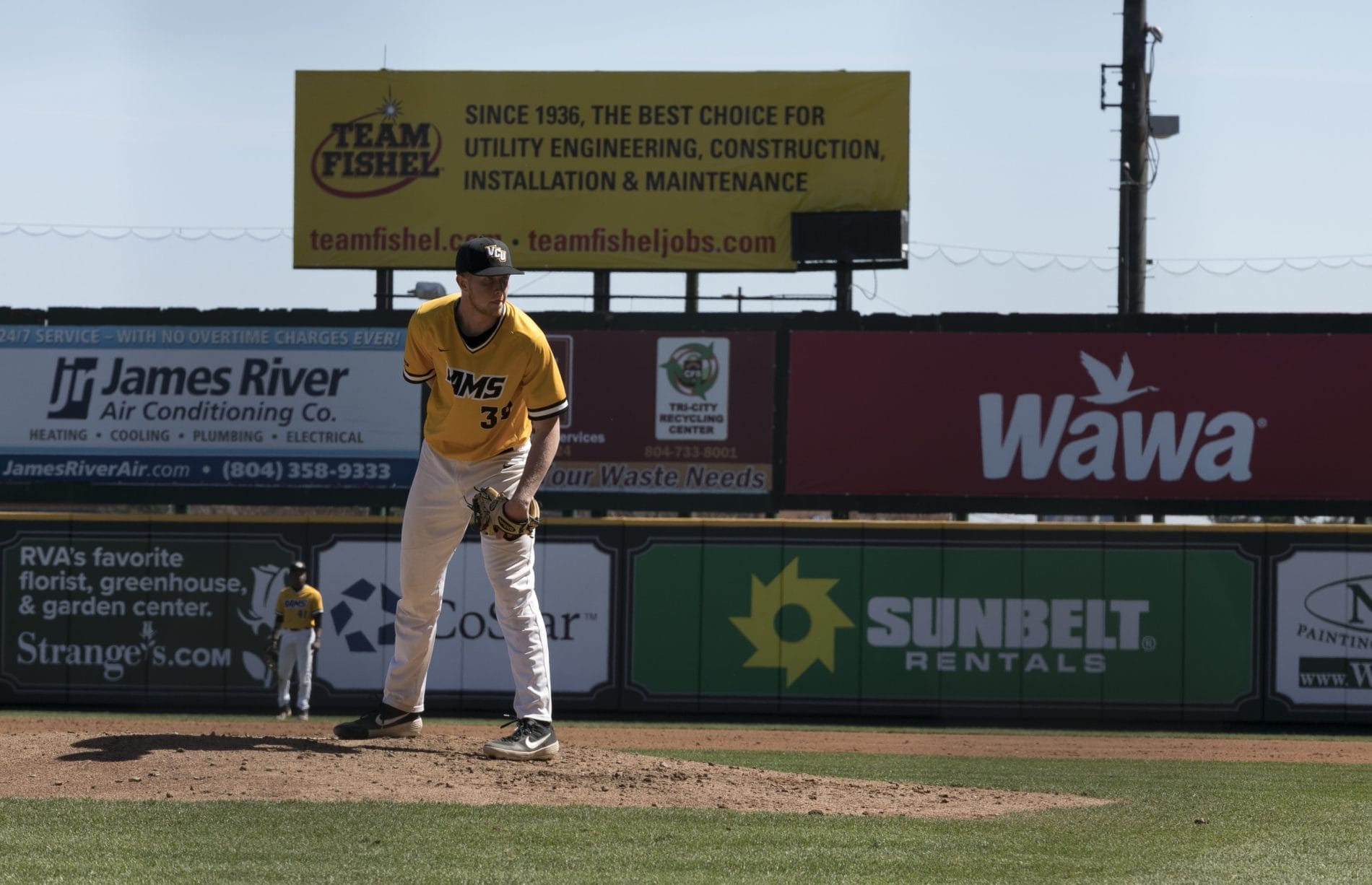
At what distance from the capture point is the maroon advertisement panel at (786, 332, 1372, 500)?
1856 centimetres

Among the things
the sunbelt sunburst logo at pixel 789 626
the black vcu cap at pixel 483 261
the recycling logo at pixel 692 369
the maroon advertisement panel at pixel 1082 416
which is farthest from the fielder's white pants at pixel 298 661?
the black vcu cap at pixel 483 261

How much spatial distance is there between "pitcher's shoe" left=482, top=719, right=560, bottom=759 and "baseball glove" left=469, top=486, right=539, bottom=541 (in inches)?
38.1

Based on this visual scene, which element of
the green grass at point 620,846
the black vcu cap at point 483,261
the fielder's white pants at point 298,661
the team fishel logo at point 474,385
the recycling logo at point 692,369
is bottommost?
the fielder's white pants at point 298,661

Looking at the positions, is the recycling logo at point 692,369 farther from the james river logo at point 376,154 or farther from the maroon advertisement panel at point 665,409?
the james river logo at point 376,154

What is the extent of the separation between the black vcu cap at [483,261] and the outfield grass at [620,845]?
7.11 ft

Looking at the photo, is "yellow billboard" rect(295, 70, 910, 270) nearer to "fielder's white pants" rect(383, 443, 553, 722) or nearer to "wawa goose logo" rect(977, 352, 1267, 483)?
"wawa goose logo" rect(977, 352, 1267, 483)

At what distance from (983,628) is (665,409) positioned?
4.47 meters

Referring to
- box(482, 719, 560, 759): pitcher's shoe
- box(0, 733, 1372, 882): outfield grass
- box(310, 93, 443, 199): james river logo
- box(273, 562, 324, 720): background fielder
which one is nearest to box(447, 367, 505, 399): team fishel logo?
box(482, 719, 560, 759): pitcher's shoe

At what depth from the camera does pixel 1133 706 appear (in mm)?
18016

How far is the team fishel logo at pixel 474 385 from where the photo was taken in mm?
6738

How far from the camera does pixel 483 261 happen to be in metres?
6.59

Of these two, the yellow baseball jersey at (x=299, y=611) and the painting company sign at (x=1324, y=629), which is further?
the painting company sign at (x=1324, y=629)

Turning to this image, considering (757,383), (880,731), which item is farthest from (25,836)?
(757,383)

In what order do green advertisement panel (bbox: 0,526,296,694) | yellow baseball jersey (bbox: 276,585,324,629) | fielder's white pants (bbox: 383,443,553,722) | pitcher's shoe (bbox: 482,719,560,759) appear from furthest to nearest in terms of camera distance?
green advertisement panel (bbox: 0,526,296,694), yellow baseball jersey (bbox: 276,585,324,629), pitcher's shoe (bbox: 482,719,560,759), fielder's white pants (bbox: 383,443,553,722)
